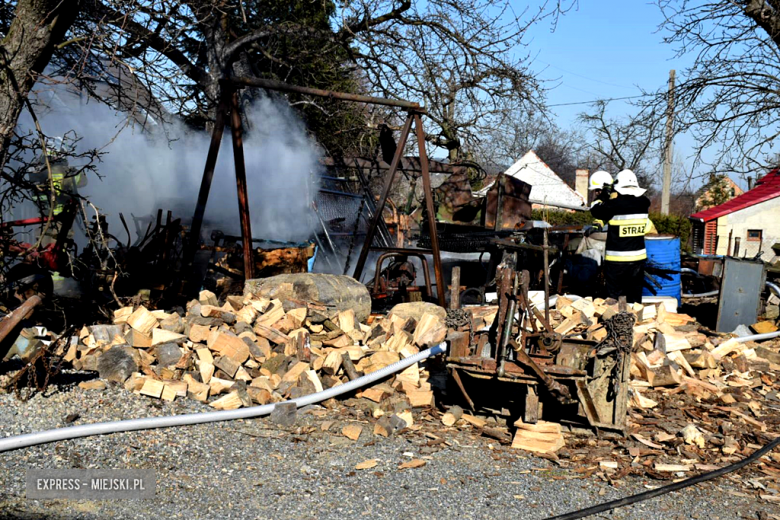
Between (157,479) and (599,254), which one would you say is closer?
(157,479)

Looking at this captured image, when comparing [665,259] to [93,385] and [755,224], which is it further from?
[755,224]

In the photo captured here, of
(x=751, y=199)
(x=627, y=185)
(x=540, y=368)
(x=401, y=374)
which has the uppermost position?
(x=751, y=199)

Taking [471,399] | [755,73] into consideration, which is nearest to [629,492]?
[471,399]

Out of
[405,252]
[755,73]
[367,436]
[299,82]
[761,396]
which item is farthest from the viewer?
[299,82]

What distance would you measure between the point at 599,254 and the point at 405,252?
3608mm

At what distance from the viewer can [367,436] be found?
16.1 feet

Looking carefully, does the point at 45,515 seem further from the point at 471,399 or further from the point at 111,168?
the point at 111,168

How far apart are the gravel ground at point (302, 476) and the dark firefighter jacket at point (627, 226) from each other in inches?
184

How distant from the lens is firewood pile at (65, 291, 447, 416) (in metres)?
5.41

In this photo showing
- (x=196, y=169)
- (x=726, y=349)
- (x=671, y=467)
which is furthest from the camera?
(x=196, y=169)

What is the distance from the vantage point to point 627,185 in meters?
9.02

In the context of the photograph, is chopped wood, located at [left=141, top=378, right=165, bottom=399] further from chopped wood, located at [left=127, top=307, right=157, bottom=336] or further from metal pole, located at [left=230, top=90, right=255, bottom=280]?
metal pole, located at [left=230, top=90, right=255, bottom=280]

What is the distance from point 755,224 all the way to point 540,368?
23.2 m

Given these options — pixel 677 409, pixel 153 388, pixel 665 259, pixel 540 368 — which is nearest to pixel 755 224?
pixel 665 259
